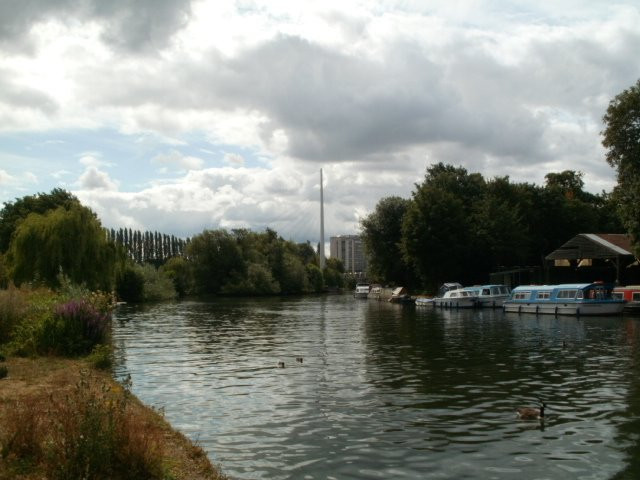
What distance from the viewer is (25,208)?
80625mm

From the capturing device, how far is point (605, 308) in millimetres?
49656

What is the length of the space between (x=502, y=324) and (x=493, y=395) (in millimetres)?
27707

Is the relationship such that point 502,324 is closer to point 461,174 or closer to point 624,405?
point 624,405

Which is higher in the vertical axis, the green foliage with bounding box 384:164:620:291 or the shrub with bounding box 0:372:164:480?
the green foliage with bounding box 384:164:620:291

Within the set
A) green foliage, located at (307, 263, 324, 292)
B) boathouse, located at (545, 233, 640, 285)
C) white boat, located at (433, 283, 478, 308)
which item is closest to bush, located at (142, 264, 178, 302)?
white boat, located at (433, 283, 478, 308)

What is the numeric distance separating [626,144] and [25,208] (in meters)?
69.0

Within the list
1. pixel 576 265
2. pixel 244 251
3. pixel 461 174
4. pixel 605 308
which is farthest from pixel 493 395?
pixel 244 251

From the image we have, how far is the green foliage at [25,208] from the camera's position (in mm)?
78000

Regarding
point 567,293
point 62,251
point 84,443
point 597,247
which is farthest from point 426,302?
point 84,443

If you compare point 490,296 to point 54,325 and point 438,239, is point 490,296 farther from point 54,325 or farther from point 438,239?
point 54,325

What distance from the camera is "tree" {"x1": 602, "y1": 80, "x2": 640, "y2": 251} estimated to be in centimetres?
4797

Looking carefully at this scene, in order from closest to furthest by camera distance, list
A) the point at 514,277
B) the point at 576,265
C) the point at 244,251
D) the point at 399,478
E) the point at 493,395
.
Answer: the point at 399,478, the point at 493,395, the point at 576,265, the point at 514,277, the point at 244,251

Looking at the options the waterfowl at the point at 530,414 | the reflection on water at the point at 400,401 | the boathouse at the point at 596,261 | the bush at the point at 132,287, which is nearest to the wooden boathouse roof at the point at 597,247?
the boathouse at the point at 596,261

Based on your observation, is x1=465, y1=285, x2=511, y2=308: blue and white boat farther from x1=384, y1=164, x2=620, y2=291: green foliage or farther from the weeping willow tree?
the weeping willow tree
